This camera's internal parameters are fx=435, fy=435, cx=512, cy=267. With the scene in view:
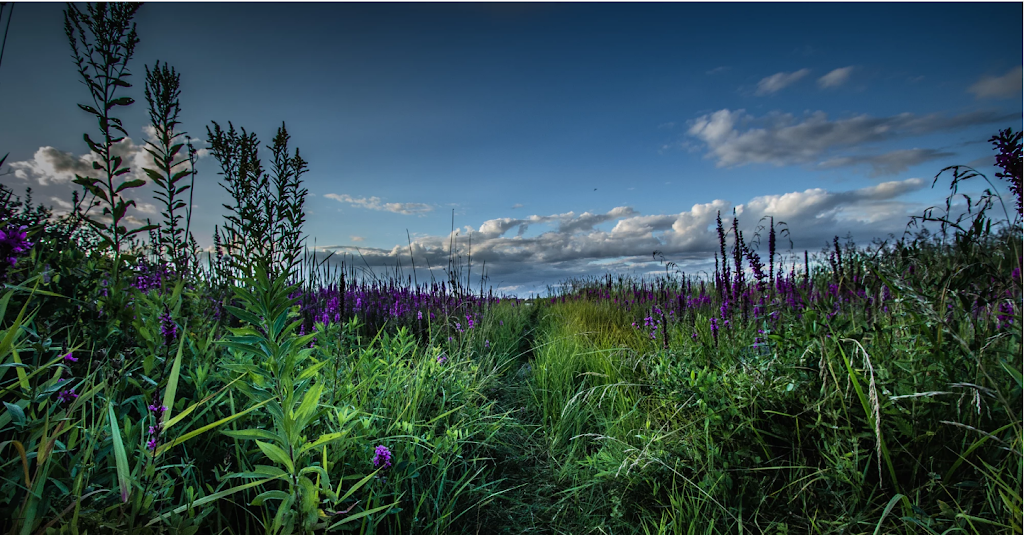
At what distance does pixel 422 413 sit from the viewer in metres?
2.72

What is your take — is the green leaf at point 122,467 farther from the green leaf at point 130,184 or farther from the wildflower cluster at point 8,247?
the green leaf at point 130,184

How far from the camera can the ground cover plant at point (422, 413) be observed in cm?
128

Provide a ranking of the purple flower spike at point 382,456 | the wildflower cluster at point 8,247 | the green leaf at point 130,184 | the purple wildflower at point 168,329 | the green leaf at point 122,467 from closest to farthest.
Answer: the green leaf at point 122,467, the wildflower cluster at point 8,247, the purple wildflower at point 168,329, the purple flower spike at point 382,456, the green leaf at point 130,184

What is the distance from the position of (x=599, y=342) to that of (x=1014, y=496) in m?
3.74

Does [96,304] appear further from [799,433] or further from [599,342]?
[599,342]

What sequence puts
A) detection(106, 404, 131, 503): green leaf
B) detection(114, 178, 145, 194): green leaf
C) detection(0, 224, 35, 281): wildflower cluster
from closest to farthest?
detection(106, 404, 131, 503): green leaf
detection(0, 224, 35, 281): wildflower cluster
detection(114, 178, 145, 194): green leaf

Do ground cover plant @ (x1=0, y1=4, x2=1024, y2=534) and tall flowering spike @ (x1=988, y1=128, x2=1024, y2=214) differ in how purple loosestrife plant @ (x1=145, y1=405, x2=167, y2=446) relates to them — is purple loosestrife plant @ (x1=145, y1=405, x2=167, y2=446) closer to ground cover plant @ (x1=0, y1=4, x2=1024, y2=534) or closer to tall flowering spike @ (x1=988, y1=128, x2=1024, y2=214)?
ground cover plant @ (x1=0, y1=4, x2=1024, y2=534)

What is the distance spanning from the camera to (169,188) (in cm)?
297

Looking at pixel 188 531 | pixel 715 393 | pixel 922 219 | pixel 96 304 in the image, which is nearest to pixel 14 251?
pixel 96 304

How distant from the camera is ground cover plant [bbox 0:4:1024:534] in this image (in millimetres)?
1280

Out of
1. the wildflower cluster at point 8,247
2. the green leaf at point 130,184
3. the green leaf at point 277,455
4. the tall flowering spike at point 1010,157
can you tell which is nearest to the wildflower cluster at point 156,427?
the green leaf at point 277,455

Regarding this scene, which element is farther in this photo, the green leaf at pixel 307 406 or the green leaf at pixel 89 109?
the green leaf at pixel 89 109

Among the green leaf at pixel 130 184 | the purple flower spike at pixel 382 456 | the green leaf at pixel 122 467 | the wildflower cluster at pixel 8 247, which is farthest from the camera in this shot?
the green leaf at pixel 130 184

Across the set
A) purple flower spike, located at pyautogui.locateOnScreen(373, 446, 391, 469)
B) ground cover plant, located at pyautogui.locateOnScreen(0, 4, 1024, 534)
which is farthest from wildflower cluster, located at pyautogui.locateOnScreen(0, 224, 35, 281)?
purple flower spike, located at pyautogui.locateOnScreen(373, 446, 391, 469)
